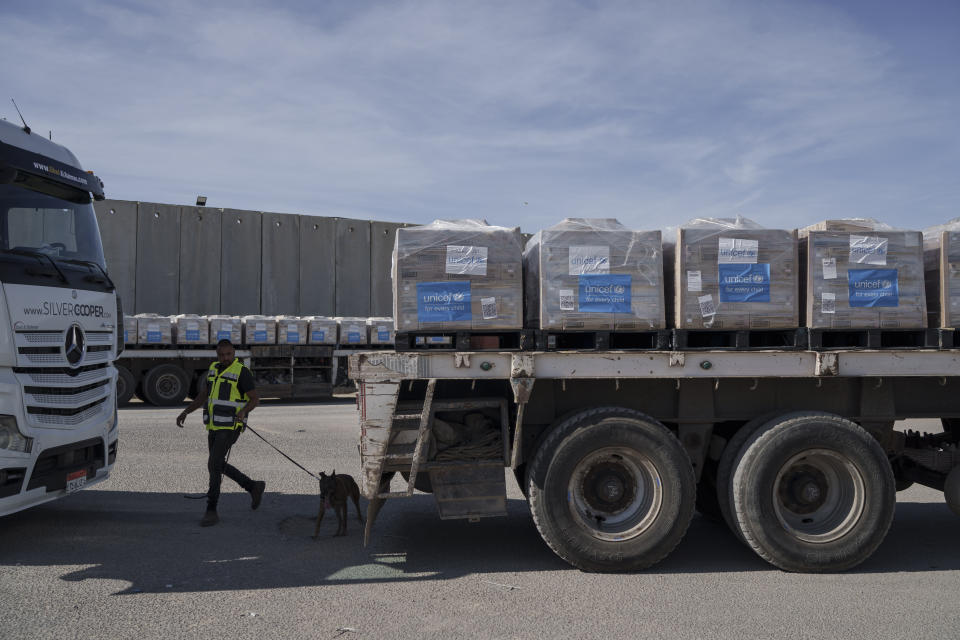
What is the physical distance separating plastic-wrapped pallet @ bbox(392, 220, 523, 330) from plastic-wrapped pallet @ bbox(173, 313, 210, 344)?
13.8 meters

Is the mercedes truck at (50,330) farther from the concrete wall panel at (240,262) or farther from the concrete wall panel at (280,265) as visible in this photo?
the concrete wall panel at (280,265)

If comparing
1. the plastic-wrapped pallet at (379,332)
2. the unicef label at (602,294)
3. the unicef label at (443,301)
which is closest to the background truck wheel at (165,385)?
the plastic-wrapped pallet at (379,332)

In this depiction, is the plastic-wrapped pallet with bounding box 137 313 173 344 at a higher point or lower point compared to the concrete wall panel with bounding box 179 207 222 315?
lower

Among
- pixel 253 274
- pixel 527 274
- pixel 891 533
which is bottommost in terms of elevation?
pixel 891 533

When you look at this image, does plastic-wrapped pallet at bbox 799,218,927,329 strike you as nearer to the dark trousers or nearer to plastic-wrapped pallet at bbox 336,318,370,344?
the dark trousers

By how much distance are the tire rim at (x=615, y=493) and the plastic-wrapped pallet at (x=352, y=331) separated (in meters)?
14.4

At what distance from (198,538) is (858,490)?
17.2ft

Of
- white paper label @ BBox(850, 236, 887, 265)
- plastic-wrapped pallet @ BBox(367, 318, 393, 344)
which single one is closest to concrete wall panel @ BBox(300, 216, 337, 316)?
plastic-wrapped pallet @ BBox(367, 318, 393, 344)

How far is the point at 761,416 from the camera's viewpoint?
5230 millimetres

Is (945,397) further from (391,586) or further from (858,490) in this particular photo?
(391,586)

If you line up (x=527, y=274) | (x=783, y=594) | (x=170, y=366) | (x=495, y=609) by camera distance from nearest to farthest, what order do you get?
(x=495, y=609) < (x=783, y=594) < (x=527, y=274) < (x=170, y=366)

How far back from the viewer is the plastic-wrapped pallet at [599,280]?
5027 mm

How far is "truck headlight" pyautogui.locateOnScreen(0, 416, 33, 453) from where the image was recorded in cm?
488

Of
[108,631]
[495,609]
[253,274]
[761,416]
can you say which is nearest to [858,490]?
[761,416]
